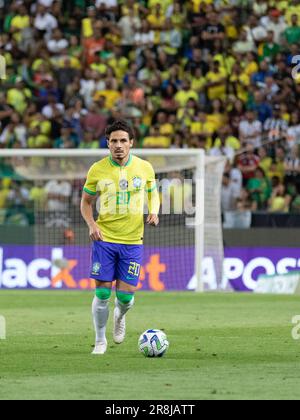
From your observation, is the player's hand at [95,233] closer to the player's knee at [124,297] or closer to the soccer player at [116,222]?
the soccer player at [116,222]

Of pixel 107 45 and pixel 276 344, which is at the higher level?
pixel 107 45

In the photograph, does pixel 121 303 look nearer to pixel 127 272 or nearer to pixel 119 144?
pixel 127 272

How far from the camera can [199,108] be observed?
24219 mm

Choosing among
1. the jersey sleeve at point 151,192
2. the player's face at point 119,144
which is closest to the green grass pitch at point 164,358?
the jersey sleeve at point 151,192

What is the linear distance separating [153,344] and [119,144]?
1.93 meters

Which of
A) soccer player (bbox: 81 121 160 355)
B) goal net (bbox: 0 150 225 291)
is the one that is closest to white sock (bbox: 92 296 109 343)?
soccer player (bbox: 81 121 160 355)

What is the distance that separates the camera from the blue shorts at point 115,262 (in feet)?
35.1

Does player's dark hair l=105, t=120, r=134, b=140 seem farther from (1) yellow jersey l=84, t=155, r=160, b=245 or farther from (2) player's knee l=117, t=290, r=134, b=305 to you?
(2) player's knee l=117, t=290, r=134, b=305

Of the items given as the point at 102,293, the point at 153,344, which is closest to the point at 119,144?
the point at 102,293

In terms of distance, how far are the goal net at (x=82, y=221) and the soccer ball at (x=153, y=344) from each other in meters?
10.0

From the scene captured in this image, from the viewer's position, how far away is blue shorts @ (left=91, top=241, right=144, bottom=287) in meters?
10.7

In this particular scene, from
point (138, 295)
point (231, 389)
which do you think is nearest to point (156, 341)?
point (231, 389)
